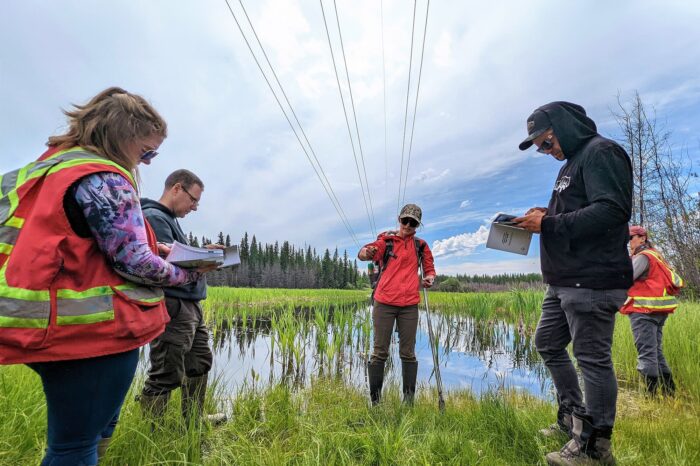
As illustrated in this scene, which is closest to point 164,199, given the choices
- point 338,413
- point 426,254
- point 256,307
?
point 338,413

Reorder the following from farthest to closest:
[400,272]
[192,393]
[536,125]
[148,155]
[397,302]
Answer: [400,272] → [397,302] → [192,393] → [536,125] → [148,155]

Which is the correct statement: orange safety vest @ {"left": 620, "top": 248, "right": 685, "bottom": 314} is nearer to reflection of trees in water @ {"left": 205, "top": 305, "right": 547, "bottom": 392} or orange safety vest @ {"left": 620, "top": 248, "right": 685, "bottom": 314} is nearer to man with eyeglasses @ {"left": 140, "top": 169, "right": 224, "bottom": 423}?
reflection of trees in water @ {"left": 205, "top": 305, "right": 547, "bottom": 392}

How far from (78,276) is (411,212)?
10.7 feet

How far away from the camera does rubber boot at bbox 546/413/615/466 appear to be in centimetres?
194

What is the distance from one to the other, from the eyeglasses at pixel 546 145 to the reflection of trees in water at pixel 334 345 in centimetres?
407

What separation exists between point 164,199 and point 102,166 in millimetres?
1699

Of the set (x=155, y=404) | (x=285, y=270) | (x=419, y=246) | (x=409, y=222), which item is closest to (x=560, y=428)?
(x=419, y=246)

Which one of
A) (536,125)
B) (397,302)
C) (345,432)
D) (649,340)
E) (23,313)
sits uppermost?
(536,125)

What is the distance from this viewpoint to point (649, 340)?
12.6 feet

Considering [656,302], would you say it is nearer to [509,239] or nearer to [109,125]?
[509,239]

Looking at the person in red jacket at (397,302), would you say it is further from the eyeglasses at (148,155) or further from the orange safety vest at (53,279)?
the orange safety vest at (53,279)

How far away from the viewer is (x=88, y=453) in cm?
117

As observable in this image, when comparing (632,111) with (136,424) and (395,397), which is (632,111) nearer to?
(395,397)

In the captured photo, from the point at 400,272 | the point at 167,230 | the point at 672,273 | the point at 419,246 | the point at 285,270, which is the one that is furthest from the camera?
the point at 285,270
